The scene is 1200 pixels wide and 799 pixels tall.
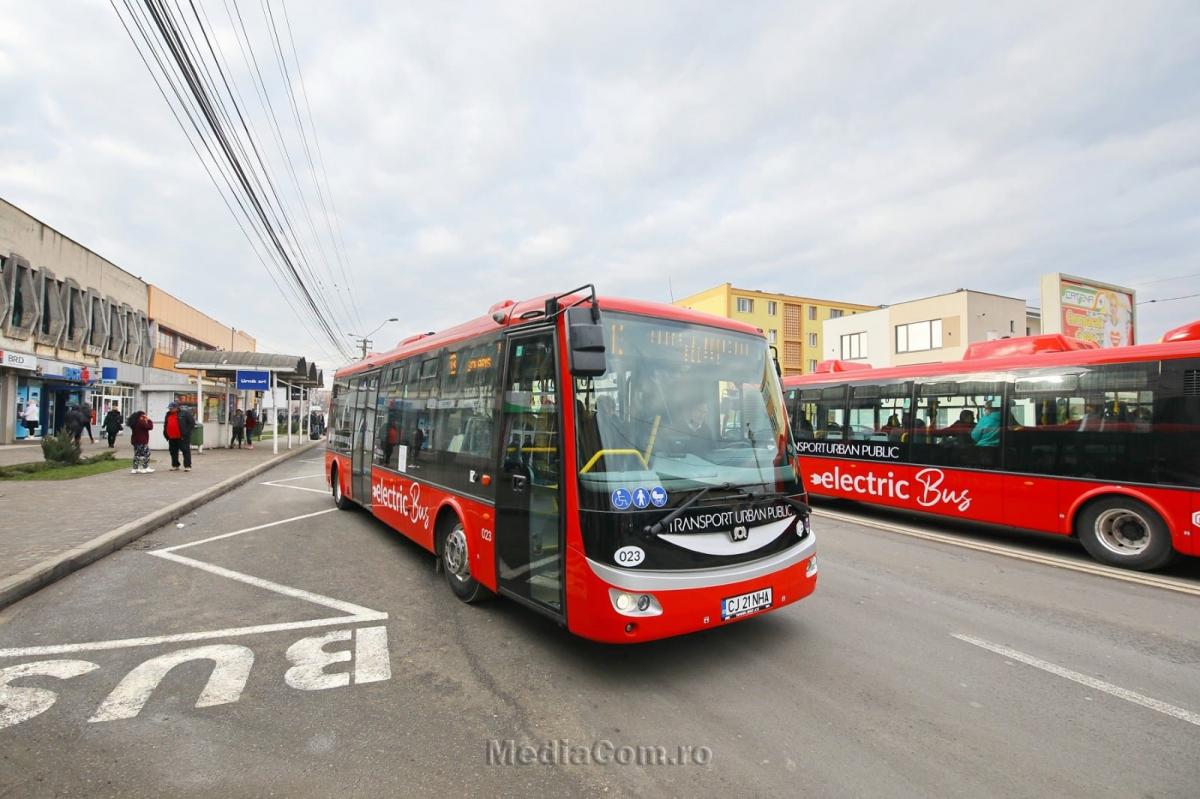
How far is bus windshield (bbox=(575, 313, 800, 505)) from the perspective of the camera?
384 cm

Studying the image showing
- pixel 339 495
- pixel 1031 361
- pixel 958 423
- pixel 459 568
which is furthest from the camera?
pixel 339 495

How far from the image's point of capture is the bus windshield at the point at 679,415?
384 centimetres

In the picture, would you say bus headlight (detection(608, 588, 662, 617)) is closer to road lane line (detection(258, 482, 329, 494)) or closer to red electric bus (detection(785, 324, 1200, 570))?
red electric bus (detection(785, 324, 1200, 570))

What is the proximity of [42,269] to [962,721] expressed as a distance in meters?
33.3

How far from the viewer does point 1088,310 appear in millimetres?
26484

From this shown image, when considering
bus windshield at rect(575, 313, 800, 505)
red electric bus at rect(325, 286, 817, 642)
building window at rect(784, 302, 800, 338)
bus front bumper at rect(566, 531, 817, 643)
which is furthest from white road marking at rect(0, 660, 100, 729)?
building window at rect(784, 302, 800, 338)

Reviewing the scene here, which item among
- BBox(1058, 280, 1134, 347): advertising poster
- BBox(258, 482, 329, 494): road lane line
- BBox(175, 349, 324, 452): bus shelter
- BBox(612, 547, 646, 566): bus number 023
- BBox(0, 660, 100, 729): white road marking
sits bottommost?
BBox(0, 660, 100, 729): white road marking

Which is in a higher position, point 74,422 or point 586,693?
point 74,422

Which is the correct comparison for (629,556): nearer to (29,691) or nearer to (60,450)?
(29,691)

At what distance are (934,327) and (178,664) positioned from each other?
137ft

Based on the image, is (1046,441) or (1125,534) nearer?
(1125,534)

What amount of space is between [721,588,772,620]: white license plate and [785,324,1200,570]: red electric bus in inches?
227

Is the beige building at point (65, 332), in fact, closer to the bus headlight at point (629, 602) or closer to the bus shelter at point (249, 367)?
the bus shelter at point (249, 367)

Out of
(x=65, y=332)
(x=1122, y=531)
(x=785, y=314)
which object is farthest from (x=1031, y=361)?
(x=785, y=314)
